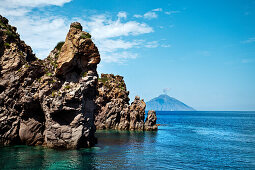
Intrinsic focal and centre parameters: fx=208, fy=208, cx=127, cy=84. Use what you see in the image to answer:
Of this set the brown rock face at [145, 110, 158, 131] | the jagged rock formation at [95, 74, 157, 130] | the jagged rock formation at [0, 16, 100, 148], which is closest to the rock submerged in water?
the jagged rock formation at [0, 16, 100, 148]

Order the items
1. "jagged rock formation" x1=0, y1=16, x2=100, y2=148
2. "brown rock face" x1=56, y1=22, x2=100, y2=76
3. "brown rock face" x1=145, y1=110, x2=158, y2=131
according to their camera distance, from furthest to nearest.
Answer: "brown rock face" x1=145, y1=110, x2=158, y2=131, "brown rock face" x1=56, y1=22, x2=100, y2=76, "jagged rock formation" x1=0, y1=16, x2=100, y2=148

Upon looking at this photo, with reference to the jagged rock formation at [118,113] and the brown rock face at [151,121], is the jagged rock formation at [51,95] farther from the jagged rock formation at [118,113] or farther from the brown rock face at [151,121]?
the brown rock face at [151,121]

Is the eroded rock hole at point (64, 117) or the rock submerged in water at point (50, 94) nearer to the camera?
the rock submerged in water at point (50, 94)

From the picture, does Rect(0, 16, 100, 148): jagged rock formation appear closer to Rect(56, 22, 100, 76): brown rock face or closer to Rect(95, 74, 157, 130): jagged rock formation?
Rect(56, 22, 100, 76): brown rock face

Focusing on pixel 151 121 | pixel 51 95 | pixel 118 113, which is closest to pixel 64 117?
pixel 51 95

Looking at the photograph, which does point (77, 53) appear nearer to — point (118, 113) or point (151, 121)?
point (118, 113)

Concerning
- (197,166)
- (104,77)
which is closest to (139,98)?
(104,77)

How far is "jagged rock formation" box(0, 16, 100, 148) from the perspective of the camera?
141ft

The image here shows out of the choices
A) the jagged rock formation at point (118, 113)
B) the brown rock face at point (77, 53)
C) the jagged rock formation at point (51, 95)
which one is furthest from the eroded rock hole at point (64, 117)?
the jagged rock formation at point (118, 113)

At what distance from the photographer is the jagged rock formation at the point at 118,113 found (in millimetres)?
96062

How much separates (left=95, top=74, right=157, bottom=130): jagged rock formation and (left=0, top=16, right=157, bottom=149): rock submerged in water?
49.1 meters

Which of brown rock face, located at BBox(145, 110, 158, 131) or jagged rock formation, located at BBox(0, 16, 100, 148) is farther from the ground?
jagged rock formation, located at BBox(0, 16, 100, 148)

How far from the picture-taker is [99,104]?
99.1 metres

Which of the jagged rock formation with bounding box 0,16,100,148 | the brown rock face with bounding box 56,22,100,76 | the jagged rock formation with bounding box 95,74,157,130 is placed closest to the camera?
the jagged rock formation with bounding box 0,16,100,148
